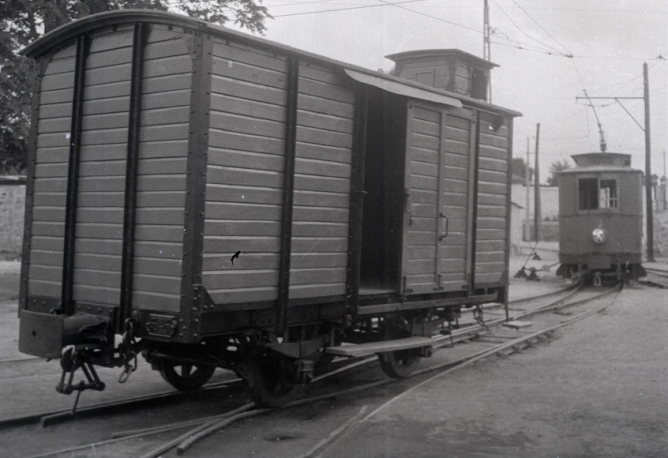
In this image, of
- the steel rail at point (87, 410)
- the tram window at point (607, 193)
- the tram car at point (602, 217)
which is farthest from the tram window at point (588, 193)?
the steel rail at point (87, 410)

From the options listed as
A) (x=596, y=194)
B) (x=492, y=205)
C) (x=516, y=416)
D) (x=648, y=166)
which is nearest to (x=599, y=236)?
(x=596, y=194)

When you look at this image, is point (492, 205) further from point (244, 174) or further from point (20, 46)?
point (20, 46)

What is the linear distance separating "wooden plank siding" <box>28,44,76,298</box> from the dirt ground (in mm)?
1570

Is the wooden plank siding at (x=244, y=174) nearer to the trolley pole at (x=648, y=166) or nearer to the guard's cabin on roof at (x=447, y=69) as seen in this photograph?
the guard's cabin on roof at (x=447, y=69)

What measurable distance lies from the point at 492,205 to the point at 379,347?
2.68 meters

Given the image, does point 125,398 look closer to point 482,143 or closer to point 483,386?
point 483,386

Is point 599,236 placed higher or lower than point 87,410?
higher

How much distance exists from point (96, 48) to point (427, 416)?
429 cm

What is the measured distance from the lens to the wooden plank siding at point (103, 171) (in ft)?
19.9

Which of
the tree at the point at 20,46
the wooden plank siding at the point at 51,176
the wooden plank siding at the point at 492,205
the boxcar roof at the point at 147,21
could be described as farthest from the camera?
the tree at the point at 20,46

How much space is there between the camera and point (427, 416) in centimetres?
660

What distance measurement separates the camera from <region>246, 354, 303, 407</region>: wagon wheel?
6551mm

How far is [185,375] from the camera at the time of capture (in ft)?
24.3

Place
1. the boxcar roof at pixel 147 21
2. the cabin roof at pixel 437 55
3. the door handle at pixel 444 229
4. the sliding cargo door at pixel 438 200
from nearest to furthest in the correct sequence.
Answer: the boxcar roof at pixel 147 21
the sliding cargo door at pixel 438 200
the door handle at pixel 444 229
the cabin roof at pixel 437 55
